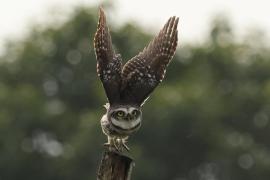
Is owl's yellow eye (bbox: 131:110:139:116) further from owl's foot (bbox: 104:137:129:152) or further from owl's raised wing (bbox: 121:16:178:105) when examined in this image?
owl's foot (bbox: 104:137:129:152)

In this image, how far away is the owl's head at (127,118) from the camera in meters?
16.3

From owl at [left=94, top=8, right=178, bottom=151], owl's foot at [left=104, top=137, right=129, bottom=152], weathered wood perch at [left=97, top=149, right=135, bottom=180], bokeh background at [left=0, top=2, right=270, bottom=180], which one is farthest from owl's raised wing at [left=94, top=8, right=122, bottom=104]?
bokeh background at [left=0, top=2, right=270, bottom=180]

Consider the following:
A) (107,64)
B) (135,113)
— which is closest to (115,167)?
(135,113)

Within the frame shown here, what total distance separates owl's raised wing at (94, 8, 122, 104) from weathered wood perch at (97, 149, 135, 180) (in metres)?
2.13

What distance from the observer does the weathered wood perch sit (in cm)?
1417

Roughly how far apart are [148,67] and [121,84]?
445mm

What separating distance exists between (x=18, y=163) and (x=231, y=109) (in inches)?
305

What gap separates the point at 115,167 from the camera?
46.8 ft

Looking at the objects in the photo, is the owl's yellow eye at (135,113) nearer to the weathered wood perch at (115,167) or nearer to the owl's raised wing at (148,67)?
the owl's raised wing at (148,67)

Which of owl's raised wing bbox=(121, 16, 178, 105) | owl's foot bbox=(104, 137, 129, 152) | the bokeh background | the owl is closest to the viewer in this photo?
owl's foot bbox=(104, 137, 129, 152)

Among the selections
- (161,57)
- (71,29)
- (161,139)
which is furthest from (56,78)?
(161,57)

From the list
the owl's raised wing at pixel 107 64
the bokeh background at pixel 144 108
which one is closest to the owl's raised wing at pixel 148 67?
the owl's raised wing at pixel 107 64

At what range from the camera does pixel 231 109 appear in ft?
168

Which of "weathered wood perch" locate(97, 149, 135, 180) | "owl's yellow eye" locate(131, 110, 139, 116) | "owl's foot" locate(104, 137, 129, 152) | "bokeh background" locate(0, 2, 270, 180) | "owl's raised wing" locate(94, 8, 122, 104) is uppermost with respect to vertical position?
"bokeh background" locate(0, 2, 270, 180)
